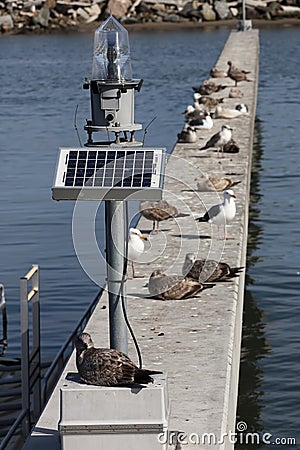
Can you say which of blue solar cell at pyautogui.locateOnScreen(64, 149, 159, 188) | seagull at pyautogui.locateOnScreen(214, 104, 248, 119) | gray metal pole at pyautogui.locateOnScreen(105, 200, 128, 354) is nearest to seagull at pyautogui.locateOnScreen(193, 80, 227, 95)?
seagull at pyautogui.locateOnScreen(214, 104, 248, 119)

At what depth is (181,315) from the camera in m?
8.12

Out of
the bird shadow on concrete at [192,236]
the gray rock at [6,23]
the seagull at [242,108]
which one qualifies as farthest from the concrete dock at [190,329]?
the gray rock at [6,23]

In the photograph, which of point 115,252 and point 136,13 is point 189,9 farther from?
point 115,252

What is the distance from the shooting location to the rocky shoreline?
53.3m

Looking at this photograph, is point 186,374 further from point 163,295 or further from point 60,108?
point 60,108

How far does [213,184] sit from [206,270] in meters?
3.41

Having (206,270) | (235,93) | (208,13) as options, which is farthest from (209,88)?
(208,13)

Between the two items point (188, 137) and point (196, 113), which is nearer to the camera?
point (188, 137)

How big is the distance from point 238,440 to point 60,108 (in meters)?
18.6

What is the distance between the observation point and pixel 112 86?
221 inches

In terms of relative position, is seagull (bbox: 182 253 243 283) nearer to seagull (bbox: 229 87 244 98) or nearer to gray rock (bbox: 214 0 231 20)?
seagull (bbox: 229 87 244 98)

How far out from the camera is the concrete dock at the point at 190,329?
6.25m

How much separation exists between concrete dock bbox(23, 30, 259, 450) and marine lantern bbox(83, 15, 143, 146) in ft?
5.15

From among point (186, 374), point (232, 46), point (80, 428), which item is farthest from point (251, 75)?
point (80, 428)
